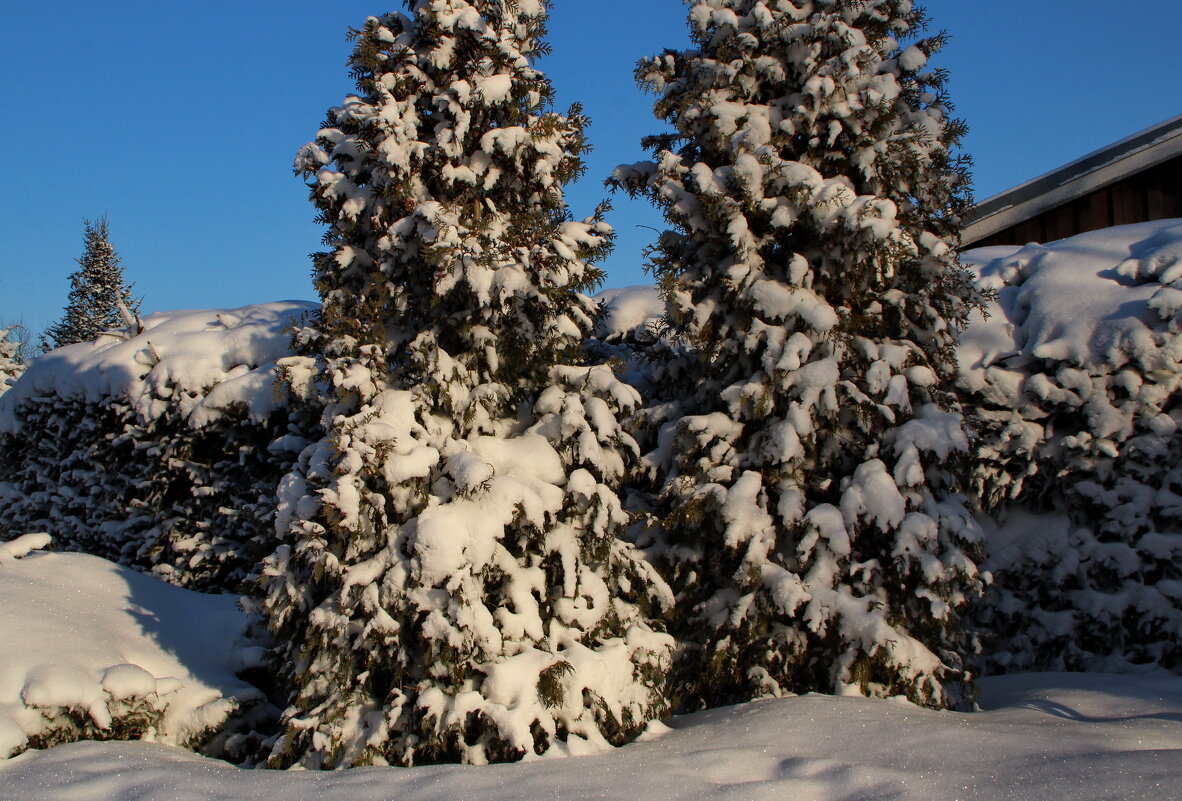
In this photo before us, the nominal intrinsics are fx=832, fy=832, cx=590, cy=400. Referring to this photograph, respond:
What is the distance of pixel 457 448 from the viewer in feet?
17.3

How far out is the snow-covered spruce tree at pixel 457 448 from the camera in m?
4.76

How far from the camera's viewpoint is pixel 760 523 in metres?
5.83

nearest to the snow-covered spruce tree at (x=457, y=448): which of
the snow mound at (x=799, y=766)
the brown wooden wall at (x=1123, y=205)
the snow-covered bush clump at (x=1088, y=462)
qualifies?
the snow mound at (x=799, y=766)

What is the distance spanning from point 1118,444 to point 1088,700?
2045 mm

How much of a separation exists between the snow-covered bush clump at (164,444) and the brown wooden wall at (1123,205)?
883cm

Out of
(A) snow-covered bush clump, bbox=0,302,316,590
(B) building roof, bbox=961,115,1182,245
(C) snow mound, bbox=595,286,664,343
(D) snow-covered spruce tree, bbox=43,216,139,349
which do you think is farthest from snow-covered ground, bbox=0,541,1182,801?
(D) snow-covered spruce tree, bbox=43,216,139,349

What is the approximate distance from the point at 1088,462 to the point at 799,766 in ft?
12.3

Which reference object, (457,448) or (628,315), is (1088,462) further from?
(457,448)

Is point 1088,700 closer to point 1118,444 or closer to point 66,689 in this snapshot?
point 1118,444

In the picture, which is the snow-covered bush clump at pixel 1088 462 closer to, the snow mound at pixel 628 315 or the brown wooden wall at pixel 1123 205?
the snow mound at pixel 628 315

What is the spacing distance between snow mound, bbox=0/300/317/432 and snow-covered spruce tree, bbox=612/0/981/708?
3863mm

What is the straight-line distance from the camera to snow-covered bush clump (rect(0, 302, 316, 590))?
759 centimetres

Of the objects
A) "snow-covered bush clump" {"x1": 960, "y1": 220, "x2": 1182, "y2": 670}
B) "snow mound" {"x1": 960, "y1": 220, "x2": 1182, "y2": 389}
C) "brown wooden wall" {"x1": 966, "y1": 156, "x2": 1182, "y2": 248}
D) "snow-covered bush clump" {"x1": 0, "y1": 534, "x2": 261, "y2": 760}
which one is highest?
"brown wooden wall" {"x1": 966, "y1": 156, "x2": 1182, "y2": 248}

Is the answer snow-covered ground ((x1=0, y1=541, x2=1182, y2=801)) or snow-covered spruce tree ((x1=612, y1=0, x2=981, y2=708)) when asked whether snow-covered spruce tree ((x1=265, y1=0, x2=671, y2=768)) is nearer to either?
snow-covered ground ((x1=0, y1=541, x2=1182, y2=801))
